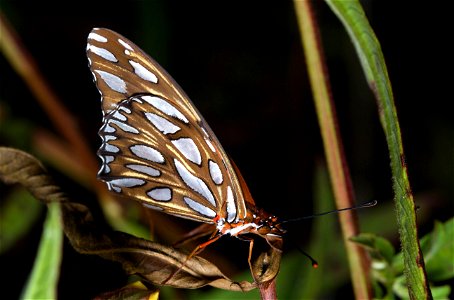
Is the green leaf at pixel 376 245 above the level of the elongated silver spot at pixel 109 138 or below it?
below

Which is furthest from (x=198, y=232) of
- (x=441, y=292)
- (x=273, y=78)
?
(x=273, y=78)

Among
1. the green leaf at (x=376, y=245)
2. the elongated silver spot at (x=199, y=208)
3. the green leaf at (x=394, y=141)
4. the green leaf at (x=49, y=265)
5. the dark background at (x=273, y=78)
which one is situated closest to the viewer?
the green leaf at (x=394, y=141)

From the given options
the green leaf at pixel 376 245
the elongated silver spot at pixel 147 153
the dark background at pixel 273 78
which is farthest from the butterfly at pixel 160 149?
the dark background at pixel 273 78

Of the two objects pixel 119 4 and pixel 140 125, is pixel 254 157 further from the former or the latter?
pixel 140 125

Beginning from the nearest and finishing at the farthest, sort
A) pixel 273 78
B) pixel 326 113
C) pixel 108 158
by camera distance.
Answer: pixel 326 113, pixel 108 158, pixel 273 78

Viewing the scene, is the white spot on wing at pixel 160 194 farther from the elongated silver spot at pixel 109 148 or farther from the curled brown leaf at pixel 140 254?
the curled brown leaf at pixel 140 254

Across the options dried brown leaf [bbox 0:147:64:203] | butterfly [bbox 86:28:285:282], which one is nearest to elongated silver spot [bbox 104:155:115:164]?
butterfly [bbox 86:28:285:282]

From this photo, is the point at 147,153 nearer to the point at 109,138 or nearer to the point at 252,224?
the point at 109,138
